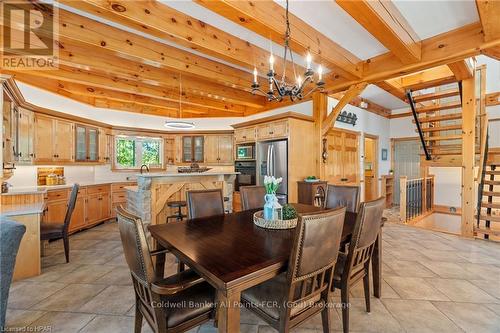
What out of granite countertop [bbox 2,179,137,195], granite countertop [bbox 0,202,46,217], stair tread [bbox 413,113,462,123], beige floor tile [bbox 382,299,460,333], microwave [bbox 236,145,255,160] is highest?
stair tread [bbox 413,113,462,123]

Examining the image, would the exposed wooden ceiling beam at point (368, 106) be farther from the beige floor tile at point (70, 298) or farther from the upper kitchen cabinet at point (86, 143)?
the upper kitchen cabinet at point (86, 143)

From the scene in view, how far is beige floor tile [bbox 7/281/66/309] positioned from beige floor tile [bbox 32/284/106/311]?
0.08 metres

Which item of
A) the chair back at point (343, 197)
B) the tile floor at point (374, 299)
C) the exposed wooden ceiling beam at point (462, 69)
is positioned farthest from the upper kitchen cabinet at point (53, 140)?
the exposed wooden ceiling beam at point (462, 69)

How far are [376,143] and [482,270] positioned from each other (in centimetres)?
404

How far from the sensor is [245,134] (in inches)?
201

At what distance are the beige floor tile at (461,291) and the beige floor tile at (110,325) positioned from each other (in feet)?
9.58

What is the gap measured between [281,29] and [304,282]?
2.36 m

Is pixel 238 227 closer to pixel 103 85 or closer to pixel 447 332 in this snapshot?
pixel 447 332

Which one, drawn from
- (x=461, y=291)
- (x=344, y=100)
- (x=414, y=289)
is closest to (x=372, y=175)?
(x=344, y=100)

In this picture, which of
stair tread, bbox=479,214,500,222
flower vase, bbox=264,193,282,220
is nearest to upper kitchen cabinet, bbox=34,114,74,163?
flower vase, bbox=264,193,282,220

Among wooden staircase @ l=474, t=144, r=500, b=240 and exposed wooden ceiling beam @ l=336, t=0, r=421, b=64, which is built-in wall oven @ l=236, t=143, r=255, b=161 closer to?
exposed wooden ceiling beam @ l=336, t=0, r=421, b=64

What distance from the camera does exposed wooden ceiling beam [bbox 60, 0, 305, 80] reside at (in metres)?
2.05

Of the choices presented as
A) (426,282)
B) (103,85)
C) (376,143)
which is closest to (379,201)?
(426,282)

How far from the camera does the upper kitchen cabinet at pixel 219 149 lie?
623cm
